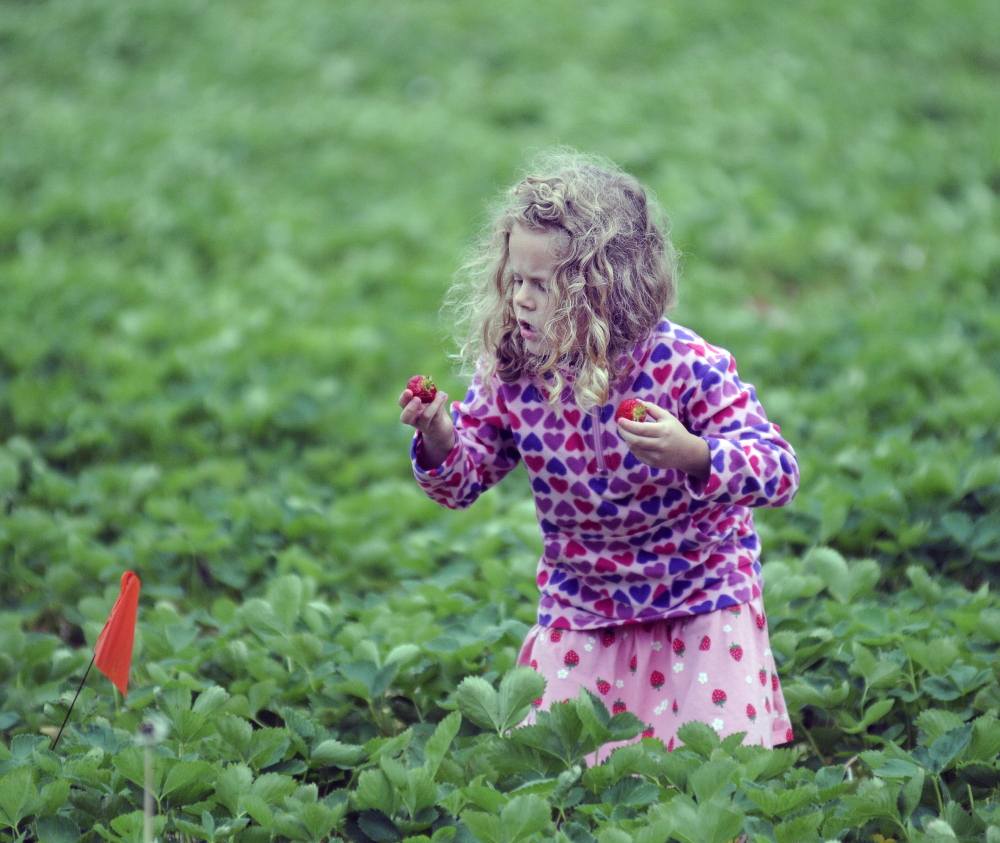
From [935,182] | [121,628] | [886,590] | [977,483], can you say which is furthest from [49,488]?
[935,182]

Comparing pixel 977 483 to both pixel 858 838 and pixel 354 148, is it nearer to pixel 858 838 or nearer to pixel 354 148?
pixel 858 838

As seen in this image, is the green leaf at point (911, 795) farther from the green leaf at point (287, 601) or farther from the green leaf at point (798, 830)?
the green leaf at point (287, 601)

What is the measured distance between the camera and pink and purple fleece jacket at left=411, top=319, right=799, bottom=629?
74.3 inches

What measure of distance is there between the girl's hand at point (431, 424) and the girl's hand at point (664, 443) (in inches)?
13.1

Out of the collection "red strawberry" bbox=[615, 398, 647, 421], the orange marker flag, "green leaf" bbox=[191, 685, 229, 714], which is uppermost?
"red strawberry" bbox=[615, 398, 647, 421]

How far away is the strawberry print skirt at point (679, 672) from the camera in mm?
1958

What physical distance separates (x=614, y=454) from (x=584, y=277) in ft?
1.07

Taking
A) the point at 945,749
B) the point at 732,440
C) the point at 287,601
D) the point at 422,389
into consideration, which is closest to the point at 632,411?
the point at 732,440

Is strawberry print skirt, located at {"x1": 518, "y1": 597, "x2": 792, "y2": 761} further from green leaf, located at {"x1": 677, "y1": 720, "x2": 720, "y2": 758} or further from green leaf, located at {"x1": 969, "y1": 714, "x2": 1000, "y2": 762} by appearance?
green leaf, located at {"x1": 969, "y1": 714, "x2": 1000, "y2": 762}

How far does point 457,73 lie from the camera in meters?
7.93

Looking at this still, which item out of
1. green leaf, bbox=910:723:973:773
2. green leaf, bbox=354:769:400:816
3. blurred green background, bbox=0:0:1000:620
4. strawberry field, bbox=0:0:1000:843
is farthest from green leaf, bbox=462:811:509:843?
blurred green background, bbox=0:0:1000:620

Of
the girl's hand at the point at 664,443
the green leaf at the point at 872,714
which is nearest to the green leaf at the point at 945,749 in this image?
the green leaf at the point at 872,714

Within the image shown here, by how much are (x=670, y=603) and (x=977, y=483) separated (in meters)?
1.32

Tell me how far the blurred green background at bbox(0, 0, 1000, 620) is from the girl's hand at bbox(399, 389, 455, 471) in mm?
740
